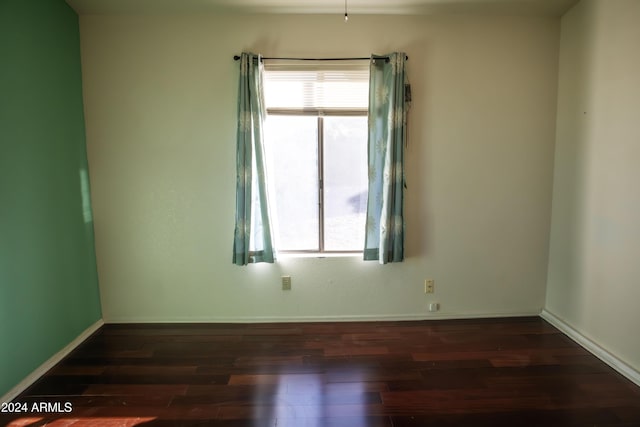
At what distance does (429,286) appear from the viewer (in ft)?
8.62

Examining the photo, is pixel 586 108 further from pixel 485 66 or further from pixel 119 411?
pixel 119 411

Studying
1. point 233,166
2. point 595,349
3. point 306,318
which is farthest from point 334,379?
point 595,349

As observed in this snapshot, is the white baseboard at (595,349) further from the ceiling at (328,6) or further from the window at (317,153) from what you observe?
the ceiling at (328,6)

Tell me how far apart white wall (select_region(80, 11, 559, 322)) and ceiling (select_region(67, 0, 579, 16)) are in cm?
7

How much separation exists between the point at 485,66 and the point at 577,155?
1.02 m

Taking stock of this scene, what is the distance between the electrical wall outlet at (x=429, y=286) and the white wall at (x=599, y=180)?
105 centimetres

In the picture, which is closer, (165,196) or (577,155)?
(577,155)

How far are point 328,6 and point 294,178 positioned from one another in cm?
138

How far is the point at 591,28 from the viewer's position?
218cm

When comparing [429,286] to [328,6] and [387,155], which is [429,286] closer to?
[387,155]

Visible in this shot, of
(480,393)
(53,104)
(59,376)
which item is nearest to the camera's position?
(480,393)

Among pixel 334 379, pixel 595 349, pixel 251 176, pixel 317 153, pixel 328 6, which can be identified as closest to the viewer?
pixel 334 379

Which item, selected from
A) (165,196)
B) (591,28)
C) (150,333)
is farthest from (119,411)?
(591,28)

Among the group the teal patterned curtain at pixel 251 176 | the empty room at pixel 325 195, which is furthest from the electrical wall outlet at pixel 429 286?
the teal patterned curtain at pixel 251 176
